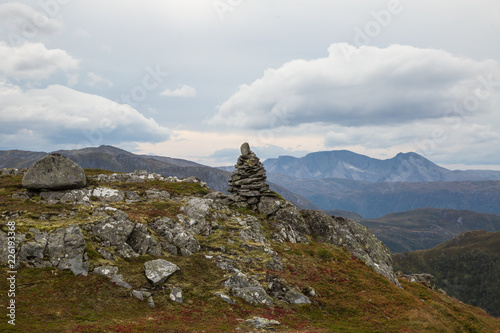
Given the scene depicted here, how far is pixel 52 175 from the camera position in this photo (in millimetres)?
39031

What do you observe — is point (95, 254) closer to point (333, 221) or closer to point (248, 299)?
point (248, 299)

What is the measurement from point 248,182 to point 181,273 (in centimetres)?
2540

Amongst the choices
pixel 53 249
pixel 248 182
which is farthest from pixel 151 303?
pixel 248 182

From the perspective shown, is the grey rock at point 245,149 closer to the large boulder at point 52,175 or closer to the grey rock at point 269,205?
the grey rock at point 269,205

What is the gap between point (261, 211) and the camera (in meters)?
45.7

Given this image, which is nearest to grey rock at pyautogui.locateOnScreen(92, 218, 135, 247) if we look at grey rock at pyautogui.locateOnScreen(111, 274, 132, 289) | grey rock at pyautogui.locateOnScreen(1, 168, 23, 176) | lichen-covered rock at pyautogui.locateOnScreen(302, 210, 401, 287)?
grey rock at pyautogui.locateOnScreen(111, 274, 132, 289)

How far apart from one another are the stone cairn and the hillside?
21.9 ft

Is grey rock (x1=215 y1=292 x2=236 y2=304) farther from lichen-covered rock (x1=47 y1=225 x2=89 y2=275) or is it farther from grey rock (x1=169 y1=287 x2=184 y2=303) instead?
lichen-covered rock (x1=47 y1=225 x2=89 y2=275)

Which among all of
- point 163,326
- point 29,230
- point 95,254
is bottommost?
point 163,326

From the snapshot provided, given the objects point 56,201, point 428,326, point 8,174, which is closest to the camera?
point 428,326

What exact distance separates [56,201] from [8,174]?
84.2 ft

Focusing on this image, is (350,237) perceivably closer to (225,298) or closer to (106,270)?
(225,298)

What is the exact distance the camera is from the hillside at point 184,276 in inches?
785

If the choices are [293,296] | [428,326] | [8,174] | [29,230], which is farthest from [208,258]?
[8,174]
